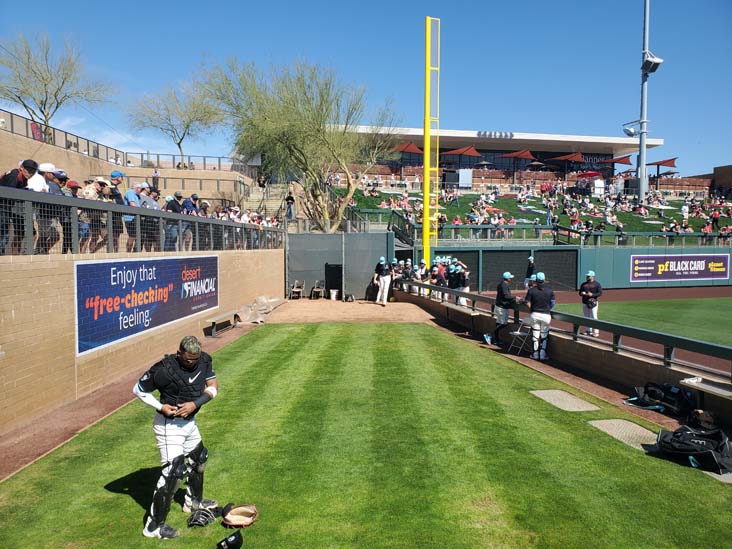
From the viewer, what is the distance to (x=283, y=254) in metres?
25.5

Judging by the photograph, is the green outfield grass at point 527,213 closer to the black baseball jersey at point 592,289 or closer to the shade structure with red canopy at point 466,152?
the shade structure with red canopy at point 466,152

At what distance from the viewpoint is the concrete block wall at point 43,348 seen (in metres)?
7.13

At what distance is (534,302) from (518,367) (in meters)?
1.72

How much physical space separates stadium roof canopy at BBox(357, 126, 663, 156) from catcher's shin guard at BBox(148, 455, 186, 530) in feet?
179

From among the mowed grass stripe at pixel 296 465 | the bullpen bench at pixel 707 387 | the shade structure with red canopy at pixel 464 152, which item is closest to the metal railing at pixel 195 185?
the mowed grass stripe at pixel 296 465

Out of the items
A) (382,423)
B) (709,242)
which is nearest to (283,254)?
(382,423)

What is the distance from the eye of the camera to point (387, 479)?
595 cm

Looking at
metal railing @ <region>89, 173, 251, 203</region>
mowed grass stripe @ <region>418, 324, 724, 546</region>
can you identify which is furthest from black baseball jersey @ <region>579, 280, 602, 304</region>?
metal railing @ <region>89, 173, 251, 203</region>

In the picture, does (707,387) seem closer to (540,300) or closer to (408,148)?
(540,300)

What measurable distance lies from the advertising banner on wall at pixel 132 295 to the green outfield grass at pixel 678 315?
45.7 ft

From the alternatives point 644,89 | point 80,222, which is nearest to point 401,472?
point 80,222

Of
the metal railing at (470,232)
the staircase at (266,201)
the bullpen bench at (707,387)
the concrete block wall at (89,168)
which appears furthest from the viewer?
the staircase at (266,201)

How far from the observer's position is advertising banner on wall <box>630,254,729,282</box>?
32.7m

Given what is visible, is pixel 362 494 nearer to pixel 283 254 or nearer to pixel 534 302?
pixel 534 302
